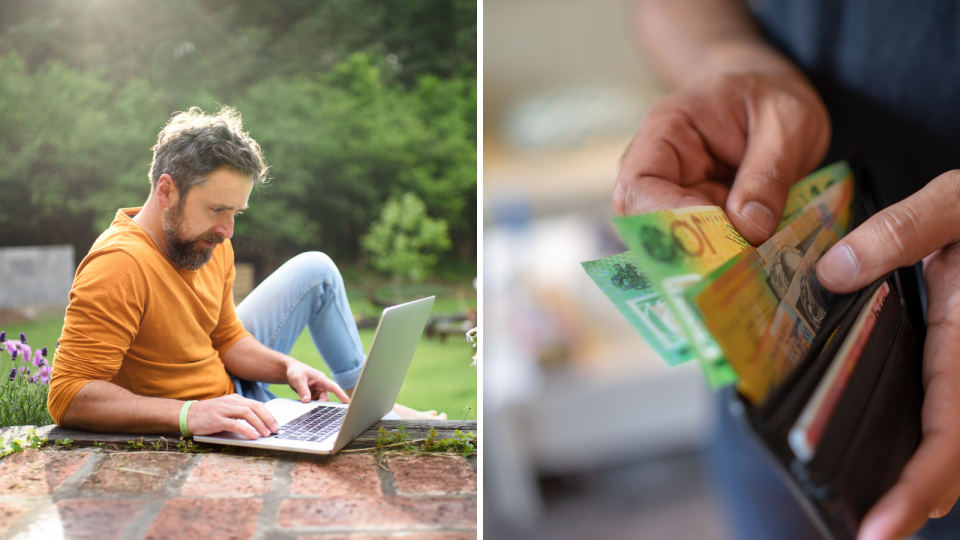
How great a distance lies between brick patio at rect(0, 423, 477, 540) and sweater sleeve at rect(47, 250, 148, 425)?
3.9 inches

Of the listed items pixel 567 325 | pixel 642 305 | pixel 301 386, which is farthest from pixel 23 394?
pixel 567 325

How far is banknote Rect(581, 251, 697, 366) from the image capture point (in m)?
0.37

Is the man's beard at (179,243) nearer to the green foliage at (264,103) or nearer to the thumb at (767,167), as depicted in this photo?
the green foliage at (264,103)

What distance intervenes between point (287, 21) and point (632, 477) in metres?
1.77

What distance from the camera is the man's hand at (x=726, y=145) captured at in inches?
22.9

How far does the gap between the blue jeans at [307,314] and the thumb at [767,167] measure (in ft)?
2.20

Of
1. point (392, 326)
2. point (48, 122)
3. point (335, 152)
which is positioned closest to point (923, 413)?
point (392, 326)

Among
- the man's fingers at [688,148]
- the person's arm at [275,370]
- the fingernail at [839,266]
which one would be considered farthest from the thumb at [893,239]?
the person's arm at [275,370]

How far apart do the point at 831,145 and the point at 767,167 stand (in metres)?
0.31

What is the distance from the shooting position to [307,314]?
37.7 inches

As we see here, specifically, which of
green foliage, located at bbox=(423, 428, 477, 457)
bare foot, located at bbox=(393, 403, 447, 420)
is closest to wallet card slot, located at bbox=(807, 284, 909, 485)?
green foliage, located at bbox=(423, 428, 477, 457)

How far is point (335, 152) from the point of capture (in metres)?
1.28

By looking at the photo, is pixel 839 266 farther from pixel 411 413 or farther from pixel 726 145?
pixel 411 413

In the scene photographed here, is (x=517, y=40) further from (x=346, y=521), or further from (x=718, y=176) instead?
(x=346, y=521)
